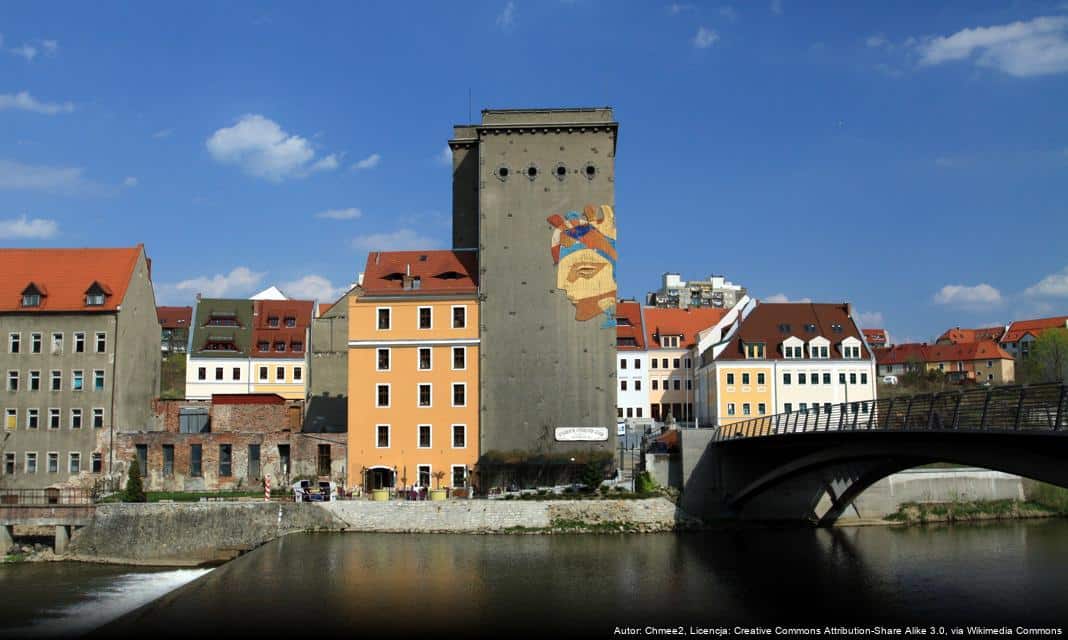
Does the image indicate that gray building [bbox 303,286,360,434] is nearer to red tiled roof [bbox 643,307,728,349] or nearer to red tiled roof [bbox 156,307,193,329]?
red tiled roof [bbox 643,307,728,349]

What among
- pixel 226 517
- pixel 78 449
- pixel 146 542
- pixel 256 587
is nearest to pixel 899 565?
pixel 256 587

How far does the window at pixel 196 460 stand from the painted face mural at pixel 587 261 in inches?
911

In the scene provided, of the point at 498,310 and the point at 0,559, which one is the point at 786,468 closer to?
the point at 498,310

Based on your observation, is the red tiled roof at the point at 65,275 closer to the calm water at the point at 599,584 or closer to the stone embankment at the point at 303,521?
the stone embankment at the point at 303,521

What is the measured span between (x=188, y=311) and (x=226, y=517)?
72736 mm

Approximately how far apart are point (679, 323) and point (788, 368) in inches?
861

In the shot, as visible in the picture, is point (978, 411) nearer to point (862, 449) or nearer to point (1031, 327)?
point (862, 449)

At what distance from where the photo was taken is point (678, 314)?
97500 mm

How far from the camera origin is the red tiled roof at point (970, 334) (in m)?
140

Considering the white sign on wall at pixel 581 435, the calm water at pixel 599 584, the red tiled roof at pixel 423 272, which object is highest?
the red tiled roof at pixel 423 272

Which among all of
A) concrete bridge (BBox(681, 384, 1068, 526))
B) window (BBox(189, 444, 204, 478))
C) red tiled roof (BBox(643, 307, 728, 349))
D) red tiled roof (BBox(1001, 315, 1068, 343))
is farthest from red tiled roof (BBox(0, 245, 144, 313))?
red tiled roof (BBox(1001, 315, 1068, 343))

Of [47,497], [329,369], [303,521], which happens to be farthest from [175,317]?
[303,521]

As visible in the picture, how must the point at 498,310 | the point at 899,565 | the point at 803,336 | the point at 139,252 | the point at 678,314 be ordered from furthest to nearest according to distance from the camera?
the point at 678,314
the point at 803,336
the point at 139,252
the point at 498,310
the point at 899,565

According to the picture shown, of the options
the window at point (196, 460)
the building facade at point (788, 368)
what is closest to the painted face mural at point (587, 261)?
the building facade at point (788, 368)
